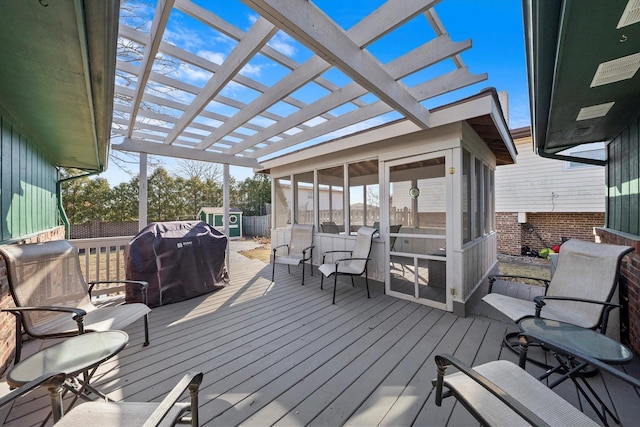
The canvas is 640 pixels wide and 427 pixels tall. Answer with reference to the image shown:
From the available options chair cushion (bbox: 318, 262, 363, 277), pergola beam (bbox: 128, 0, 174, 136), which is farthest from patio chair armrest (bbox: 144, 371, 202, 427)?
chair cushion (bbox: 318, 262, 363, 277)

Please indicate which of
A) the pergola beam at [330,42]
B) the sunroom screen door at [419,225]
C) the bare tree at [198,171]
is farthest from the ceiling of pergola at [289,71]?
the bare tree at [198,171]

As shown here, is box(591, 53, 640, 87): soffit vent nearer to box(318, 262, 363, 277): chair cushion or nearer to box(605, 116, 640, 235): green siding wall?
box(605, 116, 640, 235): green siding wall

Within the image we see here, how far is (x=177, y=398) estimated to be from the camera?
41.4 inches

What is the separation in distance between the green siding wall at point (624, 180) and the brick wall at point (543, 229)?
16.6 feet

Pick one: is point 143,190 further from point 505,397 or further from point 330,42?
point 505,397

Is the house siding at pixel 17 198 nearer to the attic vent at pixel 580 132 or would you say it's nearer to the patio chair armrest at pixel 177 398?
the patio chair armrest at pixel 177 398

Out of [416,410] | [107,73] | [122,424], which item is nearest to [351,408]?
[416,410]

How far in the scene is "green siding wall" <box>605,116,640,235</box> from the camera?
8.21 feet

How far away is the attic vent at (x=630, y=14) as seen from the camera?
108 centimetres

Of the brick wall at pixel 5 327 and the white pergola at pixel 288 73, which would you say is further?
the brick wall at pixel 5 327

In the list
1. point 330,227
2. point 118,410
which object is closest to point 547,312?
point 118,410

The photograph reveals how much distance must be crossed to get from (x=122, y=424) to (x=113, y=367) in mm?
1405

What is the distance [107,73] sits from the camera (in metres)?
1.60

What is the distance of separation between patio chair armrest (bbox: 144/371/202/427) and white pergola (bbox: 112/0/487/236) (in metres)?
1.96
